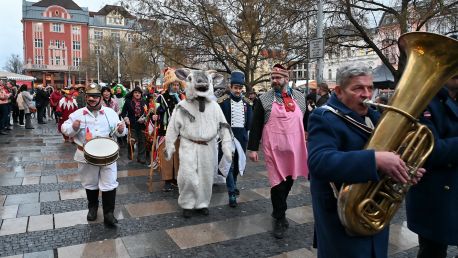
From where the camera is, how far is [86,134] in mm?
4836

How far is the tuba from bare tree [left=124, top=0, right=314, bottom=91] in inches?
565

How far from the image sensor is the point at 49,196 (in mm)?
6098

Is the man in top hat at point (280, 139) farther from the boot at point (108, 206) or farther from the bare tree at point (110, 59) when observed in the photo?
the bare tree at point (110, 59)

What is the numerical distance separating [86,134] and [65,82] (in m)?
78.5

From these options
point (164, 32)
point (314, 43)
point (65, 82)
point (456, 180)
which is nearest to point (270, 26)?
point (164, 32)

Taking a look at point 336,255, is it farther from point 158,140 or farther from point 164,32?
point 164,32

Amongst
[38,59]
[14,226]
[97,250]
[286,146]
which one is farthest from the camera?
[38,59]

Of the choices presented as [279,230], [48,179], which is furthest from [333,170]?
[48,179]

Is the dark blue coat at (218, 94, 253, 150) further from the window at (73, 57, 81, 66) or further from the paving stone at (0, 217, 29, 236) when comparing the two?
the window at (73, 57, 81, 66)

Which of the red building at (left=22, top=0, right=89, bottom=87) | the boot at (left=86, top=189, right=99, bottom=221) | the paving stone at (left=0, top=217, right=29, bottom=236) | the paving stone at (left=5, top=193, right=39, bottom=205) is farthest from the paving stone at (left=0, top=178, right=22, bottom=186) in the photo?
the red building at (left=22, top=0, right=89, bottom=87)

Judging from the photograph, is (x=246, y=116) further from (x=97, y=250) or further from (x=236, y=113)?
(x=97, y=250)

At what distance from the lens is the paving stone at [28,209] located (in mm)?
5172

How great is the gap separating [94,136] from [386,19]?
13.2 m

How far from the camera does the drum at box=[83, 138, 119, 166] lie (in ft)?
14.7
